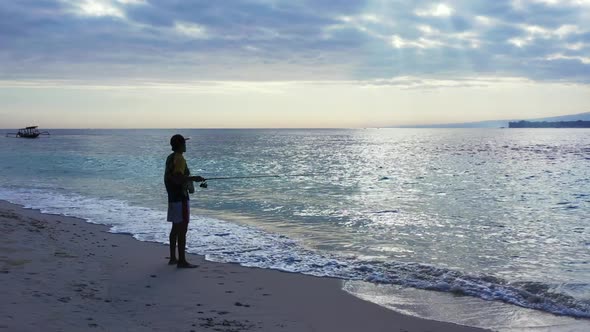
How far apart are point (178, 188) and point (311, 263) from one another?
8.71ft

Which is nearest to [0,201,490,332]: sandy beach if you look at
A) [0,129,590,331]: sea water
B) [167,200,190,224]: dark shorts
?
[0,129,590,331]: sea water

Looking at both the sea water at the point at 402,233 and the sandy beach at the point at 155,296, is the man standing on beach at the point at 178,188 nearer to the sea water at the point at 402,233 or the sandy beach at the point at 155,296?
the sandy beach at the point at 155,296

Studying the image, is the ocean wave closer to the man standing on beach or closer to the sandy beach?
the sandy beach

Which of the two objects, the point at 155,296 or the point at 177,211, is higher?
the point at 177,211

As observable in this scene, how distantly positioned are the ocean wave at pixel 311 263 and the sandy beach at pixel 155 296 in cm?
68

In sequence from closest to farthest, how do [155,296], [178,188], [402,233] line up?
[155,296] < [178,188] < [402,233]

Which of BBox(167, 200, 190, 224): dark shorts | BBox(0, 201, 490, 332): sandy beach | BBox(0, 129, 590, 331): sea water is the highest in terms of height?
BBox(167, 200, 190, 224): dark shorts

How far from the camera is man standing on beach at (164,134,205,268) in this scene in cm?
778

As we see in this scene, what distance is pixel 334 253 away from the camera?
9.83m

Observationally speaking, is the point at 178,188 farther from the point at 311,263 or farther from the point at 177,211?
the point at 311,263

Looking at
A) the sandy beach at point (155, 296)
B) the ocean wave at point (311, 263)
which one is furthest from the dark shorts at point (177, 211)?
the ocean wave at point (311, 263)

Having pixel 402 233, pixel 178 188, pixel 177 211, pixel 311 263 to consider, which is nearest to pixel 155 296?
pixel 177 211

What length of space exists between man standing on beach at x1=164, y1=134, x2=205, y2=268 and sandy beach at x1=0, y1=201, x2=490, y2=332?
1.71ft

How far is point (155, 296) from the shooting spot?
6426 mm
